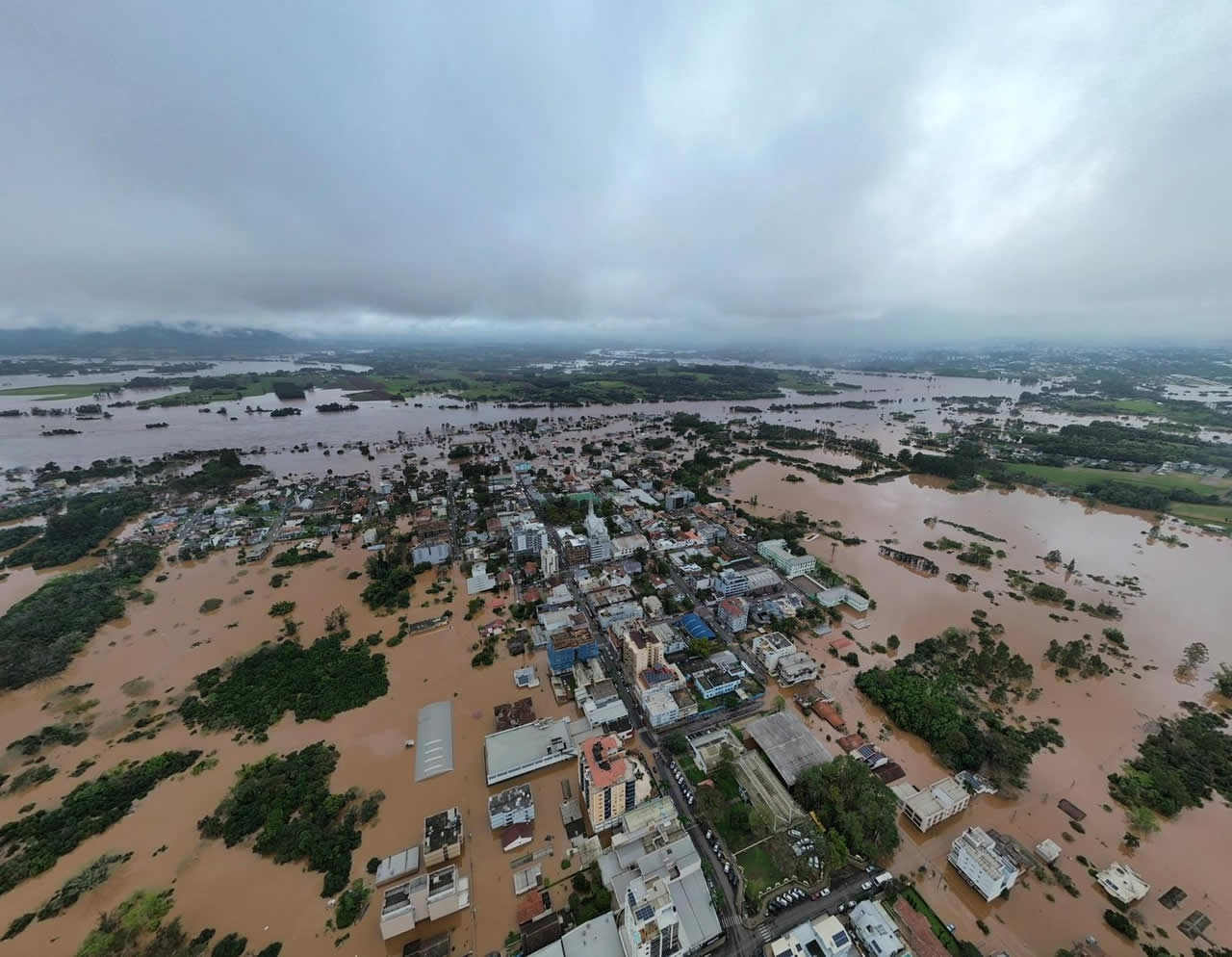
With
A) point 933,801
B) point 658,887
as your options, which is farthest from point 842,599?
point 658,887

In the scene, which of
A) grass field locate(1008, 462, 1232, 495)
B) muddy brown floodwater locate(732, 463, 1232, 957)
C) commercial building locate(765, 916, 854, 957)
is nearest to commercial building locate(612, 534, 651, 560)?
muddy brown floodwater locate(732, 463, 1232, 957)

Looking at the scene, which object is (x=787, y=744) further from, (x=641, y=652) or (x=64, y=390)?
(x=64, y=390)

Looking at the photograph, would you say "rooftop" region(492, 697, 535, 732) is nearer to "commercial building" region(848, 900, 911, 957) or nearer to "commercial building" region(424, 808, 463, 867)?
"commercial building" region(424, 808, 463, 867)

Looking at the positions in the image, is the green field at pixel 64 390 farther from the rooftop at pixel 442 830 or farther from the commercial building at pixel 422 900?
the commercial building at pixel 422 900

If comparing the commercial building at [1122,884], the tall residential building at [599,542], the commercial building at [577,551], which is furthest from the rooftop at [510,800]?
the commercial building at [1122,884]

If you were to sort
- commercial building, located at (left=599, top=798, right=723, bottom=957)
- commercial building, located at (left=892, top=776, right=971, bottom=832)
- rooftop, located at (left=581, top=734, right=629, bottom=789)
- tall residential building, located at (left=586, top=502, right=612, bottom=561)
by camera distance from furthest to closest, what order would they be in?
tall residential building, located at (left=586, top=502, right=612, bottom=561) → commercial building, located at (left=892, top=776, right=971, bottom=832) → rooftop, located at (left=581, top=734, right=629, bottom=789) → commercial building, located at (left=599, top=798, right=723, bottom=957)

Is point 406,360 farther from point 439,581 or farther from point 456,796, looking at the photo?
point 456,796

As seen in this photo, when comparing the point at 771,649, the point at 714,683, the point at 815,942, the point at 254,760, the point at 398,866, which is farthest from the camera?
the point at 771,649

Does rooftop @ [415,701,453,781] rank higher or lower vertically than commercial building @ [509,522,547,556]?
Answer: lower
